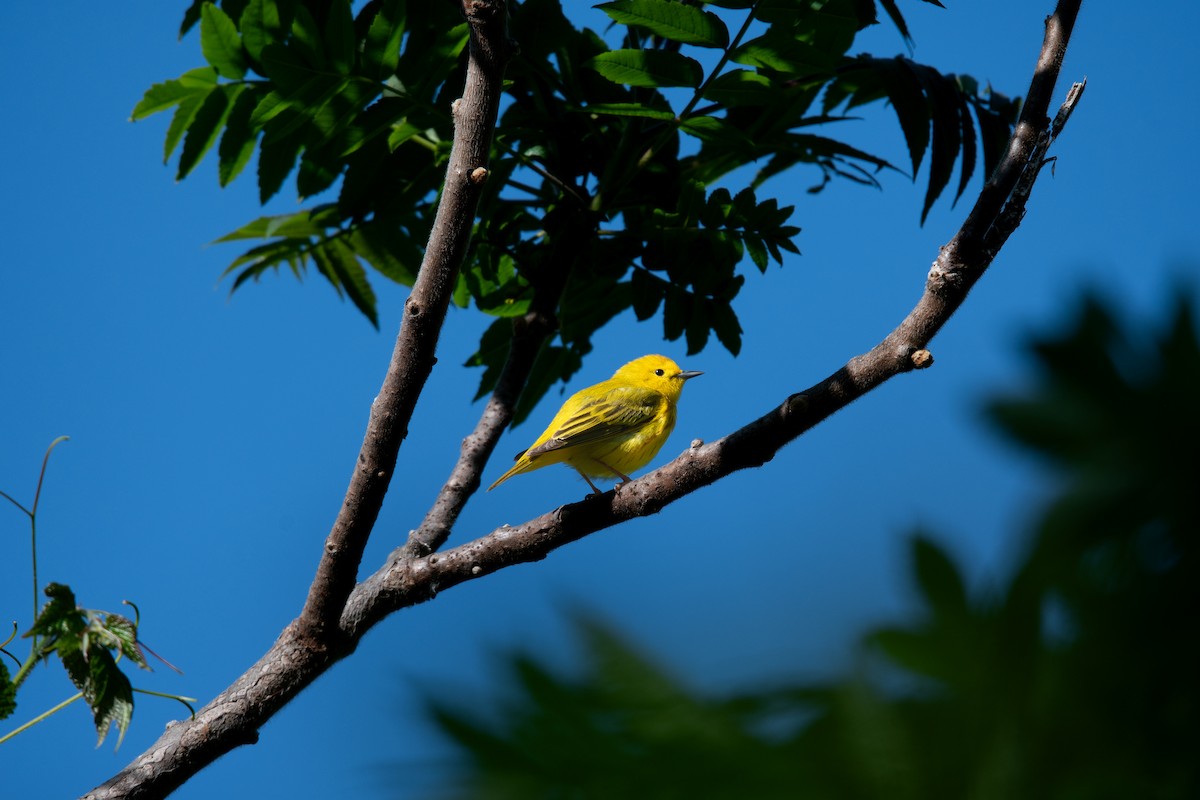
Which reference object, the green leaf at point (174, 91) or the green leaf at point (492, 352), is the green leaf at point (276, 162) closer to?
the green leaf at point (174, 91)

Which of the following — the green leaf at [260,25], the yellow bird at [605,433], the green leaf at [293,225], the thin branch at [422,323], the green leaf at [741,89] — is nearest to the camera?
the thin branch at [422,323]

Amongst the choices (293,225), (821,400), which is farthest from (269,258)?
(821,400)

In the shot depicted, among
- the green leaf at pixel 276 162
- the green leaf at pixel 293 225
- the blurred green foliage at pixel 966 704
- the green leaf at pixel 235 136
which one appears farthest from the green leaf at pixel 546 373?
the blurred green foliage at pixel 966 704

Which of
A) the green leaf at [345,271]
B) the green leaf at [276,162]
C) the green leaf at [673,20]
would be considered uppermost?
the green leaf at [345,271]

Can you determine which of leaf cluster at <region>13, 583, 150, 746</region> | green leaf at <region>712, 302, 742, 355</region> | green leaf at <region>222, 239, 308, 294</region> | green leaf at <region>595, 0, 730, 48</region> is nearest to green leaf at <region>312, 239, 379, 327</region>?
green leaf at <region>222, 239, 308, 294</region>

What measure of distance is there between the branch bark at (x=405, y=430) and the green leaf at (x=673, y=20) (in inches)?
34.2

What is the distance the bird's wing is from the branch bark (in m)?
1.37

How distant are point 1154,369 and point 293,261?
4.58 meters

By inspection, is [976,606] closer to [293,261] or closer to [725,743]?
[725,743]

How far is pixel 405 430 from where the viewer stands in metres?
2.70

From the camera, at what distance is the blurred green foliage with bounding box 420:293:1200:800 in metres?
0.57

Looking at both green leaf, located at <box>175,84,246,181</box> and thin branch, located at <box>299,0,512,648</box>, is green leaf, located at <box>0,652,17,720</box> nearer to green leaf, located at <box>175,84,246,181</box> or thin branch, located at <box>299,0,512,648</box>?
thin branch, located at <box>299,0,512,648</box>

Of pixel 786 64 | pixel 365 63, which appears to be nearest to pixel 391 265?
pixel 365 63

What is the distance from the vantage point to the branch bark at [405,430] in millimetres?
2232
